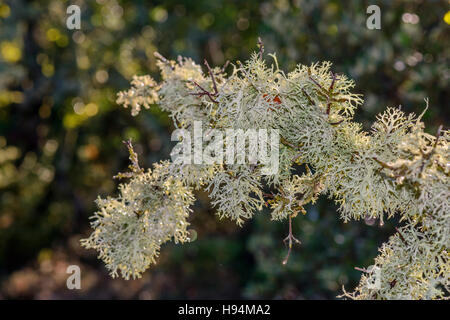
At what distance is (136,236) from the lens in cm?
64

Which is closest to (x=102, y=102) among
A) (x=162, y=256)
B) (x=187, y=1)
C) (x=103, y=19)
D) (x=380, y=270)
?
(x=103, y=19)

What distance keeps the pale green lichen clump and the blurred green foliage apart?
0.95 metres

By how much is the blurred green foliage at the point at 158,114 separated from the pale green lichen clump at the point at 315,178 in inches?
37.5

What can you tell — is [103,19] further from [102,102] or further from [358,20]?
[358,20]

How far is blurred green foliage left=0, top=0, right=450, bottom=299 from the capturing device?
1.58m

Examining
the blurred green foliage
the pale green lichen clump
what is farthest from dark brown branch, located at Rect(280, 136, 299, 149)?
the blurred green foliage

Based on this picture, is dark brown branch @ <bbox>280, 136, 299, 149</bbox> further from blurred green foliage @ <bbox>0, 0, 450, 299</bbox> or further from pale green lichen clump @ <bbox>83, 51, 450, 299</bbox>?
blurred green foliage @ <bbox>0, 0, 450, 299</bbox>

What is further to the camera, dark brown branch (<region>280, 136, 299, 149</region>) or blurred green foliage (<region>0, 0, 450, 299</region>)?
blurred green foliage (<region>0, 0, 450, 299</region>)

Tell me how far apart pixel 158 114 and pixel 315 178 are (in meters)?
1.63

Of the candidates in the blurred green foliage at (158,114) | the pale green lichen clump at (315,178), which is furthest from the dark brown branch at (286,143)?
the blurred green foliage at (158,114)

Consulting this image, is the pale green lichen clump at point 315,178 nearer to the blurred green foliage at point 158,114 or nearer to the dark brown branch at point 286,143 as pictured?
the dark brown branch at point 286,143

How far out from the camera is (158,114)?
7.15ft

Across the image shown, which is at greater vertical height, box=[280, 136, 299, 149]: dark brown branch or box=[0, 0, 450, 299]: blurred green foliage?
box=[0, 0, 450, 299]: blurred green foliage

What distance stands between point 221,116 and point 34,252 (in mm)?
2722
